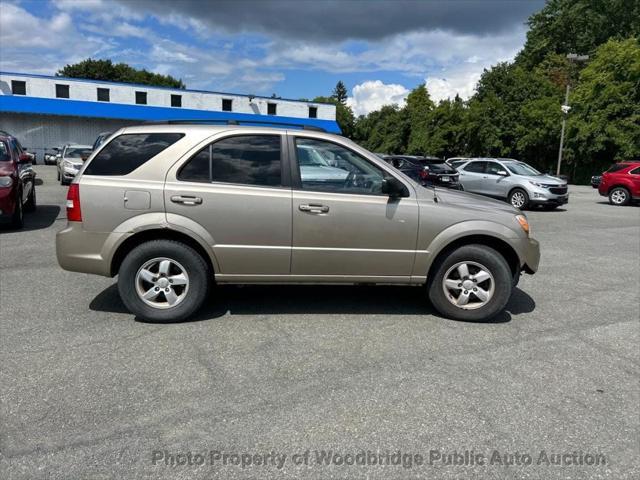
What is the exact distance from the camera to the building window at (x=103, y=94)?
49866 mm

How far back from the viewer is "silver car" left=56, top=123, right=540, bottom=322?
462cm

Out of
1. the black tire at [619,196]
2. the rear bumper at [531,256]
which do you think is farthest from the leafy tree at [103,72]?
the rear bumper at [531,256]

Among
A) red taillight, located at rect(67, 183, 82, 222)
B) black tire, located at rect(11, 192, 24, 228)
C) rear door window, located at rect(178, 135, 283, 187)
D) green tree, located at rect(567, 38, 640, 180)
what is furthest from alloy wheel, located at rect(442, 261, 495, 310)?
green tree, located at rect(567, 38, 640, 180)

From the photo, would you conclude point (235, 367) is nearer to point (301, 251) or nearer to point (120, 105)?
point (301, 251)

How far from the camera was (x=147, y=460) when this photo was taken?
8.98 ft

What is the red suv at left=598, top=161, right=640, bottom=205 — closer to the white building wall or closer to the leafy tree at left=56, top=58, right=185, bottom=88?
the white building wall

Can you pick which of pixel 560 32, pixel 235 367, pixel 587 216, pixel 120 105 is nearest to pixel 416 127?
pixel 560 32

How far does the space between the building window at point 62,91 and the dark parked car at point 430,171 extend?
4105 centimetres

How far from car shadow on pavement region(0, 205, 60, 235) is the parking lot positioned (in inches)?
172

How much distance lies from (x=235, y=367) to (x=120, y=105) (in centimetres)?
5037

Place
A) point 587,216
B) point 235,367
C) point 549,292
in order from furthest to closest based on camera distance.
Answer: point 587,216, point 549,292, point 235,367

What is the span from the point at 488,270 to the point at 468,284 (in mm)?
238

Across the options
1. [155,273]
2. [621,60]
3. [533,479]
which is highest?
[621,60]

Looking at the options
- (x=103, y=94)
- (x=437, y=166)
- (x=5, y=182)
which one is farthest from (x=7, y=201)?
(x=103, y=94)
